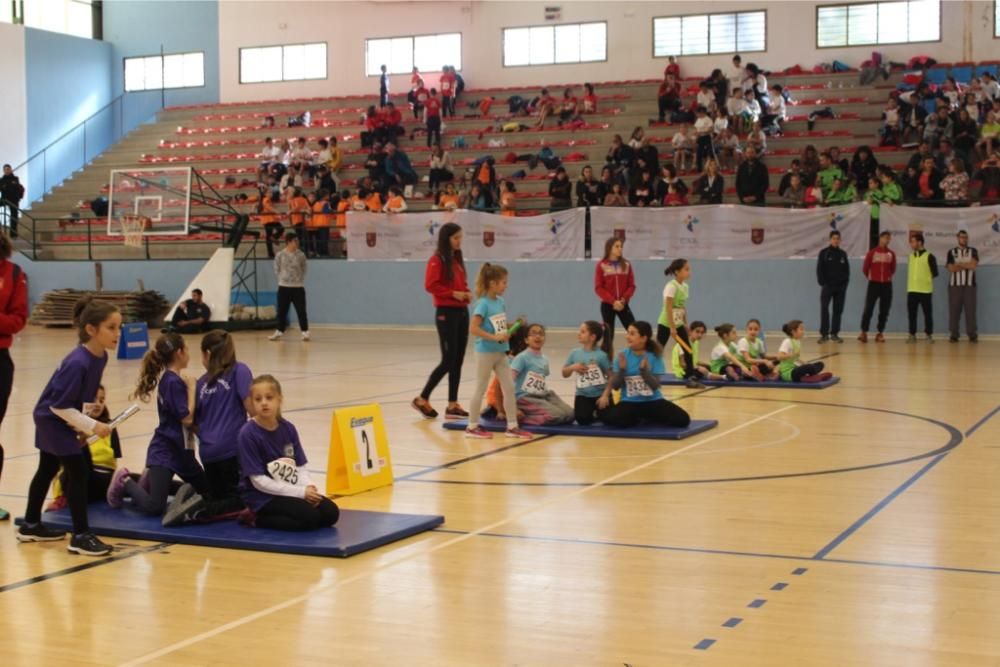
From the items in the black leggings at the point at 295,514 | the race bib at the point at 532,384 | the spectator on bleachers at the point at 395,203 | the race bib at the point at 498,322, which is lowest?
the black leggings at the point at 295,514

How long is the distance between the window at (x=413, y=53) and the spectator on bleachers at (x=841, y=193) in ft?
45.9

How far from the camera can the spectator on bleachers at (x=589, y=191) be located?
25.2 metres

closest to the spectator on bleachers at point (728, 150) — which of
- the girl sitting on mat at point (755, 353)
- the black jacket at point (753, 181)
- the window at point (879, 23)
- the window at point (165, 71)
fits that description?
the black jacket at point (753, 181)

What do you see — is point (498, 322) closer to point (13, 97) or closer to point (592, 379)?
point (592, 379)

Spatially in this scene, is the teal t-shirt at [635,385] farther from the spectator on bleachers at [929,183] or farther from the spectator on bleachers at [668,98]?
the spectator on bleachers at [668,98]

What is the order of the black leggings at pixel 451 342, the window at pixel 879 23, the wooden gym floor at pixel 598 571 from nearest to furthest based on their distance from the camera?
the wooden gym floor at pixel 598 571 → the black leggings at pixel 451 342 → the window at pixel 879 23

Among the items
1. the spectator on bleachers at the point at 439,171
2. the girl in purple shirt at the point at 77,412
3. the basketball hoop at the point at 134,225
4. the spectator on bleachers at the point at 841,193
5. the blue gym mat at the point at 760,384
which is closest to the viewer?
the girl in purple shirt at the point at 77,412

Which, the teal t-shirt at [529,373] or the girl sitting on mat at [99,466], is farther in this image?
the teal t-shirt at [529,373]

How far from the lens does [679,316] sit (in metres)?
15.0

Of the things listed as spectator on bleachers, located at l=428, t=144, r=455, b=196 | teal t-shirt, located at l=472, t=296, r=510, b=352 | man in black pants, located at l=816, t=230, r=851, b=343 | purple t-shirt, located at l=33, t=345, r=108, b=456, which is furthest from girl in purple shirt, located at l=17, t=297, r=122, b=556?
spectator on bleachers, located at l=428, t=144, r=455, b=196

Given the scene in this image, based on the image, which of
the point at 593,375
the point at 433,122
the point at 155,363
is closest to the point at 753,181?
the point at 433,122

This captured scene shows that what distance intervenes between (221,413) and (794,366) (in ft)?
29.6

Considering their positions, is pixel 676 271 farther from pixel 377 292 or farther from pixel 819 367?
pixel 377 292

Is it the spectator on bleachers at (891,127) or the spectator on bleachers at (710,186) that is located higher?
the spectator on bleachers at (891,127)
